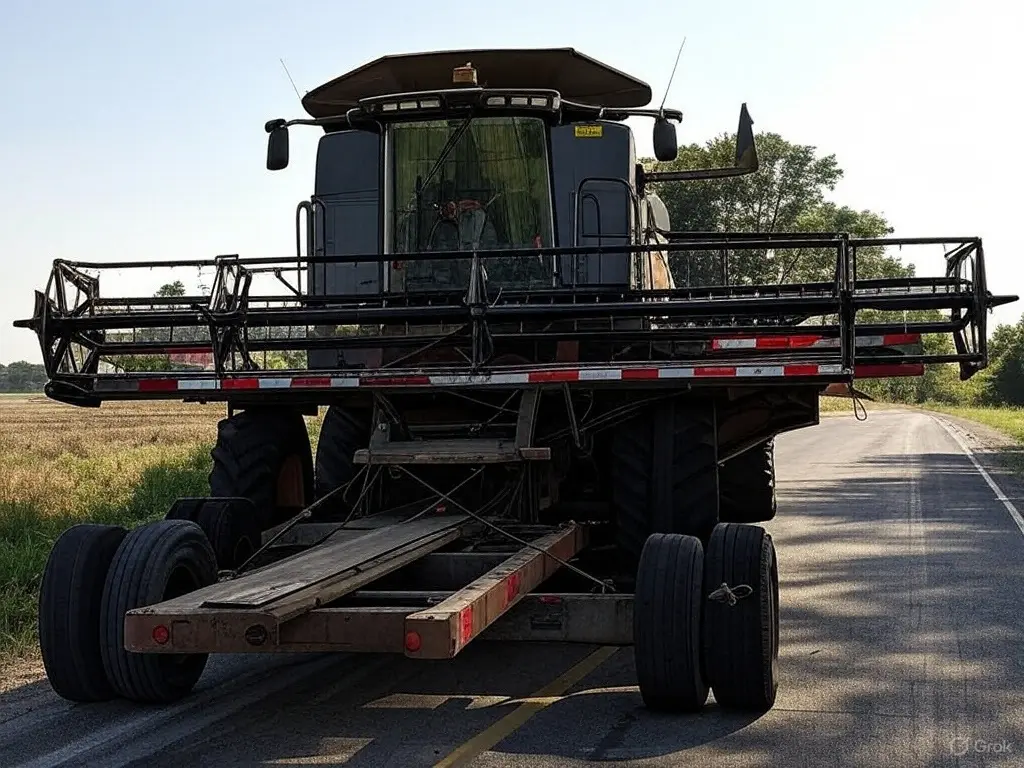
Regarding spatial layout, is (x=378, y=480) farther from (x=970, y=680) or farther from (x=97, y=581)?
(x=970, y=680)

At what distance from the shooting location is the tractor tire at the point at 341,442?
937 cm

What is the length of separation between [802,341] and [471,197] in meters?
2.65

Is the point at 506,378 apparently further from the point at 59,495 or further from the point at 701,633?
the point at 59,495

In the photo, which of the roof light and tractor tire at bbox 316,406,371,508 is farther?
tractor tire at bbox 316,406,371,508

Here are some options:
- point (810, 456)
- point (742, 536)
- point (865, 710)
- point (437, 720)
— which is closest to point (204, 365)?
point (437, 720)

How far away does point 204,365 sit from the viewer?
8211 millimetres

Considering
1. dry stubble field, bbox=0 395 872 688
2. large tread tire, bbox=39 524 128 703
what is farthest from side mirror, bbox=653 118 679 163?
dry stubble field, bbox=0 395 872 688

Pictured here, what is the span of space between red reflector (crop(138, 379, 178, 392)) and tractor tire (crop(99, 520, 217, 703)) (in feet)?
5.63

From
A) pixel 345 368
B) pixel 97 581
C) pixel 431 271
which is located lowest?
pixel 97 581

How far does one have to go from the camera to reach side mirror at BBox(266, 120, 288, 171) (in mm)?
9281

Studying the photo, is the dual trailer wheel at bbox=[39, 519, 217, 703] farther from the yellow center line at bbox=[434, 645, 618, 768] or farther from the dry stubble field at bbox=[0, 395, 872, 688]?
the yellow center line at bbox=[434, 645, 618, 768]

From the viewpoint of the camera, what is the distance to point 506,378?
24.1 feet

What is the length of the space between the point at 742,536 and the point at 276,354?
4.04 m

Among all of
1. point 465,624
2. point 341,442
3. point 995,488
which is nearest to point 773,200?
point 995,488
